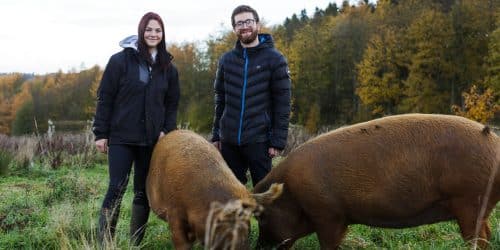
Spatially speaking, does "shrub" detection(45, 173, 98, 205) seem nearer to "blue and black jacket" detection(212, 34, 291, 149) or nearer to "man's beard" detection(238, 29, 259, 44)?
"blue and black jacket" detection(212, 34, 291, 149)

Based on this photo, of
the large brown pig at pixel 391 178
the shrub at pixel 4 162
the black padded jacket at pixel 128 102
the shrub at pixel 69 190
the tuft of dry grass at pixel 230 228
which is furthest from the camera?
the shrub at pixel 4 162

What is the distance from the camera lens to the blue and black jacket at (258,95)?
15.9 feet

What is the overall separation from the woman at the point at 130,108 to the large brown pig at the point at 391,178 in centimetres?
127

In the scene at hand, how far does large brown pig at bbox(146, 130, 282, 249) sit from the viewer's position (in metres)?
3.48

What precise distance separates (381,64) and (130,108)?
3774 centimetres

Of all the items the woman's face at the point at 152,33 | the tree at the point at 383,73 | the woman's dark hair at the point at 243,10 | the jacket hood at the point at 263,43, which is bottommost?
the tree at the point at 383,73

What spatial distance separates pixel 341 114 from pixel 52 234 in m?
43.1

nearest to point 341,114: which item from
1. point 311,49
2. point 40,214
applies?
point 311,49

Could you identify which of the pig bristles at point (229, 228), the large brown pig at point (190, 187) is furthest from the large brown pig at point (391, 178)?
the pig bristles at point (229, 228)

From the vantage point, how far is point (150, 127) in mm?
4629

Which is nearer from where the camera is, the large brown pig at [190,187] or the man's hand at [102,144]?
the large brown pig at [190,187]

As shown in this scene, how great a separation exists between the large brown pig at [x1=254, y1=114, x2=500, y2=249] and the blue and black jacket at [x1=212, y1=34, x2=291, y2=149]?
0.60 m

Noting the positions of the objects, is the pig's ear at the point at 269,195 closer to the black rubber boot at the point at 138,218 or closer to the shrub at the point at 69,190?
→ the black rubber boot at the point at 138,218

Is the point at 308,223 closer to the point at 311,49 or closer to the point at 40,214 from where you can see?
the point at 40,214
